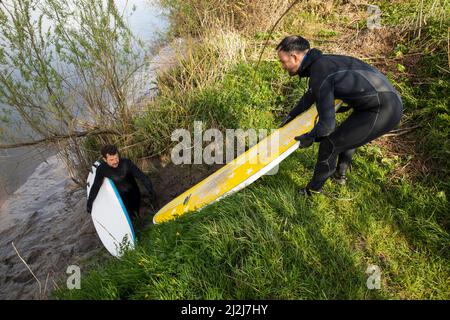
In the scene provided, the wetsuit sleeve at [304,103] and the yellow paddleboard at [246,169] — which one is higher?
the wetsuit sleeve at [304,103]

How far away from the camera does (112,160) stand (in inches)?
146

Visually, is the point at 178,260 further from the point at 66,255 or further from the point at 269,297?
the point at 66,255

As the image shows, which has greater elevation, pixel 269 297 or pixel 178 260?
pixel 178 260

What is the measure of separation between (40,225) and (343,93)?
482 centimetres

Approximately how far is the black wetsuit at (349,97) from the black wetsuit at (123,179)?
238cm

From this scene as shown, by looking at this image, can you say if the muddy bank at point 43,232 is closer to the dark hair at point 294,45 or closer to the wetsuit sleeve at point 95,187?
the wetsuit sleeve at point 95,187

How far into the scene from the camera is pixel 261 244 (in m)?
2.46

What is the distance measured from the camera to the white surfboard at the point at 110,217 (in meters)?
3.60

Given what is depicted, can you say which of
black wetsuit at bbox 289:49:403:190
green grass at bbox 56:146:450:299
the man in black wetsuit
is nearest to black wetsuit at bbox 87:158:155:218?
the man in black wetsuit

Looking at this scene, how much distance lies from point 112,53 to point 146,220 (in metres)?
2.43

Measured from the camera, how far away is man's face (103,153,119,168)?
3672 mm

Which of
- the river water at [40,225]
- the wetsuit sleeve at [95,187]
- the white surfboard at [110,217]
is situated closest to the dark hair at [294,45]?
the river water at [40,225]

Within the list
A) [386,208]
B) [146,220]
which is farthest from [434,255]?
[146,220]

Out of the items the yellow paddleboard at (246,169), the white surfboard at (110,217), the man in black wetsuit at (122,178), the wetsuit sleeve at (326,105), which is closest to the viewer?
the wetsuit sleeve at (326,105)
